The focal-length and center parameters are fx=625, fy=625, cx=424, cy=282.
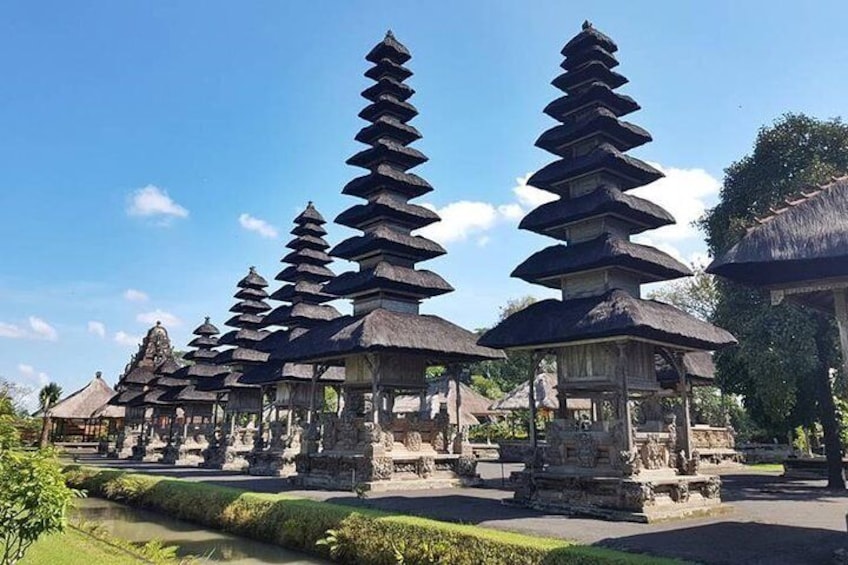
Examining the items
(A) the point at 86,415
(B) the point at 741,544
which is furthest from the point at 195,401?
(B) the point at 741,544

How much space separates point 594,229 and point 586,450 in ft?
19.8

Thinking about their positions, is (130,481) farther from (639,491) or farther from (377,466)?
(639,491)

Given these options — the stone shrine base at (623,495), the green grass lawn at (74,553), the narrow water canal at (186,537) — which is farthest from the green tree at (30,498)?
the stone shrine base at (623,495)

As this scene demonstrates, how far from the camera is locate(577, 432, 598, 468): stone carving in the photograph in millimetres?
14328

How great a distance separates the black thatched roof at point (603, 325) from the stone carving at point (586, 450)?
2.28 meters

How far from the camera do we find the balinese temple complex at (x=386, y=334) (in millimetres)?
19703

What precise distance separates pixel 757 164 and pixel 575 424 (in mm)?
14546

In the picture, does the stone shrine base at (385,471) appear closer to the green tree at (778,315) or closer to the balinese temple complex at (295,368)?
the balinese temple complex at (295,368)

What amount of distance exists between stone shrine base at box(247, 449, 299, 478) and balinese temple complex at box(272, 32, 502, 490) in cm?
445

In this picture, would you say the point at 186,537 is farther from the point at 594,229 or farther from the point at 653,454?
the point at 594,229

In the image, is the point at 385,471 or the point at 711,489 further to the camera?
the point at 385,471

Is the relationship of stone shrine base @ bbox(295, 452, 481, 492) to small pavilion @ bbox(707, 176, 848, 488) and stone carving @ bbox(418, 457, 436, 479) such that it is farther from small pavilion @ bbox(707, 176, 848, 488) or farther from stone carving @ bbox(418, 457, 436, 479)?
small pavilion @ bbox(707, 176, 848, 488)

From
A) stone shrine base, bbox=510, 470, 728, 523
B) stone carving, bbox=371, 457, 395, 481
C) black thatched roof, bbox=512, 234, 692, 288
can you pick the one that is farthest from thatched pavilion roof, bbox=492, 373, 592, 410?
stone shrine base, bbox=510, 470, 728, 523

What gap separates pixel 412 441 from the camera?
804 inches
